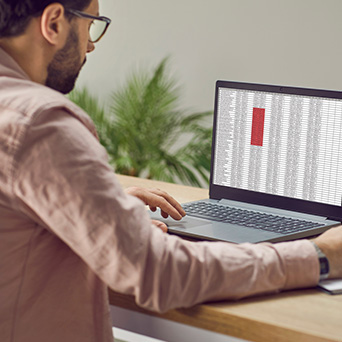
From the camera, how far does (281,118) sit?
4.90ft

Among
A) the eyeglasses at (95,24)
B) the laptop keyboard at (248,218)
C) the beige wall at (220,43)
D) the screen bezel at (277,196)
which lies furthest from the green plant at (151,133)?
the eyeglasses at (95,24)

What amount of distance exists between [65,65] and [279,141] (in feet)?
2.21

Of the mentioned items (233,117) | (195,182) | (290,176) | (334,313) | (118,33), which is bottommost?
(195,182)

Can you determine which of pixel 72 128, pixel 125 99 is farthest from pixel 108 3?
pixel 72 128

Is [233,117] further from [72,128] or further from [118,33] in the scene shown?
[118,33]

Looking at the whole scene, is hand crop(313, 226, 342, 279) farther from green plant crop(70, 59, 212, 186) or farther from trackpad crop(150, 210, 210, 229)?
green plant crop(70, 59, 212, 186)

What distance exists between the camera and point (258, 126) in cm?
154

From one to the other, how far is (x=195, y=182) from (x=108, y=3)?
1.60m

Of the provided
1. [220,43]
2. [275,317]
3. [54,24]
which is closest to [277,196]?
[275,317]

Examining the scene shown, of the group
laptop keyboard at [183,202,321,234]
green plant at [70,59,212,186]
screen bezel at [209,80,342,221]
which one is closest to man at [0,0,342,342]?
laptop keyboard at [183,202,321,234]

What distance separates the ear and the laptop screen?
691 mm

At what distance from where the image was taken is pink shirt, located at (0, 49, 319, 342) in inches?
30.9

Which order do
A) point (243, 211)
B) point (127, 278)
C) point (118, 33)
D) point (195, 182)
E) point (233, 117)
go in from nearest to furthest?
point (127, 278) → point (243, 211) → point (233, 117) → point (195, 182) → point (118, 33)

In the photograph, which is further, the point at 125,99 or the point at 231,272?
the point at 125,99
